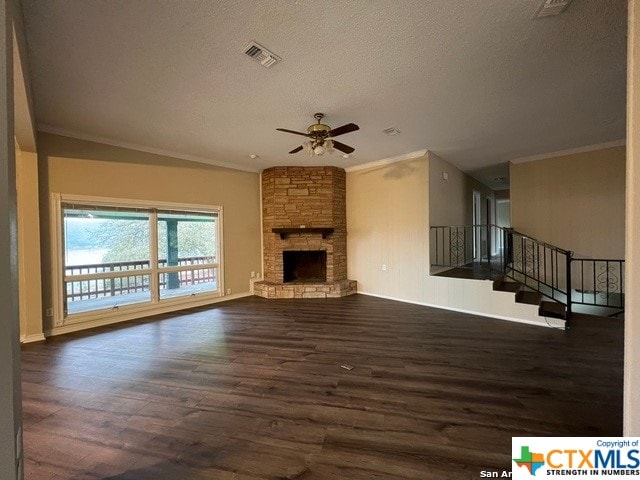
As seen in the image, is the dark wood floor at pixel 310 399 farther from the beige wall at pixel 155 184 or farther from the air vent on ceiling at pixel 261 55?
the air vent on ceiling at pixel 261 55

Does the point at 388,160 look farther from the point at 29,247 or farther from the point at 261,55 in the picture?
the point at 29,247

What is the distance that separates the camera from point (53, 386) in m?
2.35

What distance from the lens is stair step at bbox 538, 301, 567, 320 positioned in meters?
3.57

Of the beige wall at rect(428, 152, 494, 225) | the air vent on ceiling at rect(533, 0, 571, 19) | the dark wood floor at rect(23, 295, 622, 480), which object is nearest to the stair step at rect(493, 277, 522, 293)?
the dark wood floor at rect(23, 295, 622, 480)

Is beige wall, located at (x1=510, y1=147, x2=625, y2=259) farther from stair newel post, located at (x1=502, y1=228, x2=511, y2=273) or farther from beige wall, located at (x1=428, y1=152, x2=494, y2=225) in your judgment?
beige wall, located at (x1=428, y1=152, x2=494, y2=225)

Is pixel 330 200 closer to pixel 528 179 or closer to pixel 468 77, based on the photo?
pixel 468 77

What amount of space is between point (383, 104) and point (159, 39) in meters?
2.20

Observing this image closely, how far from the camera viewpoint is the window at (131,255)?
12.5 feet

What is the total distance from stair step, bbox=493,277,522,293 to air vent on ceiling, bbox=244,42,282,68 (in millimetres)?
4415

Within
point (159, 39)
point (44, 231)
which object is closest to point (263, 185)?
point (44, 231)

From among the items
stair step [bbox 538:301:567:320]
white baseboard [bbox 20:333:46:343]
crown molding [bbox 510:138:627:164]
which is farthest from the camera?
crown molding [bbox 510:138:627:164]

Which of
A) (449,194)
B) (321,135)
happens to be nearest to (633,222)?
(321,135)

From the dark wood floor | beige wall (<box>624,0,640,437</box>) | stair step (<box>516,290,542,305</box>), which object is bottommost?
the dark wood floor

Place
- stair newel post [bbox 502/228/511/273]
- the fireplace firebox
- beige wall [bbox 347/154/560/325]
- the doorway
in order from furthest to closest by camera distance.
A: 1. the doorway
2. the fireplace firebox
3. stair newel post [bbox 502/228/511/273]
4. beige wall [bbox 347/154/560/325]
